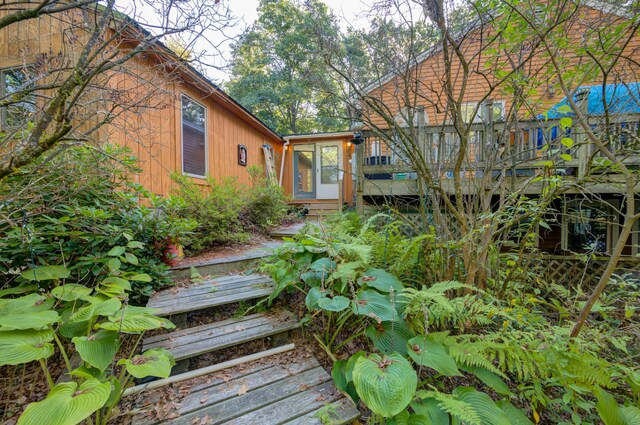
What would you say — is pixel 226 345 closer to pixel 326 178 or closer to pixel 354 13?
pixel 354 13

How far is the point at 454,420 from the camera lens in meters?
1.34

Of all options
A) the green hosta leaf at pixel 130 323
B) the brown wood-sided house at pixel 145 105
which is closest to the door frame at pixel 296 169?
the brown wood-sided house at pixel 145 105

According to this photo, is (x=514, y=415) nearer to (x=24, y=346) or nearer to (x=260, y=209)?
(x=24, y=346)

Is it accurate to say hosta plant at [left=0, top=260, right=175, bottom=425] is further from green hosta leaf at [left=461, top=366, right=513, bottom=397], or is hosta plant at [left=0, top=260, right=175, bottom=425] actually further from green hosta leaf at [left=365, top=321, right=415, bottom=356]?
green hosta leaf at [left=461, top=366, right=513, bottom=397]

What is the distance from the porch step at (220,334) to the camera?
6.09 ft

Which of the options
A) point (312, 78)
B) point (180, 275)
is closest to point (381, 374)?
point (180, 275)

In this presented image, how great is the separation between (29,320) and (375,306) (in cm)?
178

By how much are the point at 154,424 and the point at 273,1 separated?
16.1 meters

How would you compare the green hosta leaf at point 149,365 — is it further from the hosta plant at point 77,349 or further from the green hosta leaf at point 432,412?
the green hosta leaf at point 432,412

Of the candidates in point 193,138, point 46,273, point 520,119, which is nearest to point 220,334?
point 46,273

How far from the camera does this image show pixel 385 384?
50.7 inches

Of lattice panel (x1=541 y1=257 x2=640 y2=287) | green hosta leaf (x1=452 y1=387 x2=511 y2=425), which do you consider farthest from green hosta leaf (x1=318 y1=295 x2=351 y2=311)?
lattice panel (x1=541 y1=257 x2=640 y2=287)

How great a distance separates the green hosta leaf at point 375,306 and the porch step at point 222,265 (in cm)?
199

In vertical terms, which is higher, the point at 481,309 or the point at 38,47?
the point at 38,47
